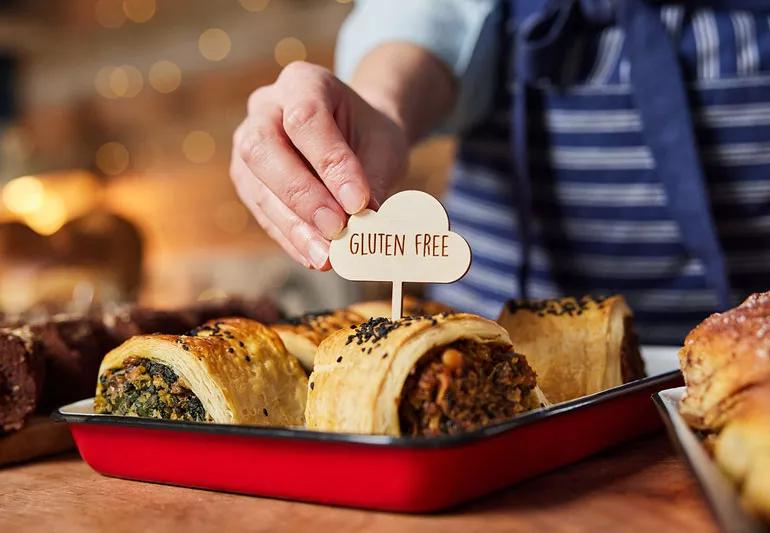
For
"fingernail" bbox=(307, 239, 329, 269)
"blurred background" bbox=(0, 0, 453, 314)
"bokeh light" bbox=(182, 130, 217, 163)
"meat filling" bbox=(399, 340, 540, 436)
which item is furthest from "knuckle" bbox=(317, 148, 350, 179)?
"bokeh light" bbox=(182, 130, 217, 163)

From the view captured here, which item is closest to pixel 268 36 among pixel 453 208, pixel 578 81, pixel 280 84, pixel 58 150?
pixel 58 150

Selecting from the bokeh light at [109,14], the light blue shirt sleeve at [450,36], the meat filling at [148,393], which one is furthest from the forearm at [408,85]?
the bokeh light at [109,14]

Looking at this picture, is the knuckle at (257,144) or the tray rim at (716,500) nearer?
the tray rim at (716,500)

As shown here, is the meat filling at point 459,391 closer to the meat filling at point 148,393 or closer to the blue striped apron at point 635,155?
the meat filling at point 148,393

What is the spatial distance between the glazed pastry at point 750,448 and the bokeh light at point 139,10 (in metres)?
5.64

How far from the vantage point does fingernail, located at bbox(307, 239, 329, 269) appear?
126cm

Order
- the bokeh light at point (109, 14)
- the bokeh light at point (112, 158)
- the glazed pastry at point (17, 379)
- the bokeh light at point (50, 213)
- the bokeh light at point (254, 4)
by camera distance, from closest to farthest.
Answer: the glazed pastry at point (17, 379), the bokeh light at point (254, 4), the bokeh light at point (109, 14), the bokeh light at point (112, 158), the bokeh light at point (50, 213)

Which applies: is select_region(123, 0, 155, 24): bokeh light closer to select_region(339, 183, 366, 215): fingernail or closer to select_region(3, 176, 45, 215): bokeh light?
select_region(3, 176, 45, 215): bokeh light

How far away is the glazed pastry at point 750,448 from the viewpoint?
2.66 feet

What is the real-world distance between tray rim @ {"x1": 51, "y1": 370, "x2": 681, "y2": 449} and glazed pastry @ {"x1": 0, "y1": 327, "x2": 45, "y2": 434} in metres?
0.17

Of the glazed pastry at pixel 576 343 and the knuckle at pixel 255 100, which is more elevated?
the knuckle at pixel 255 100

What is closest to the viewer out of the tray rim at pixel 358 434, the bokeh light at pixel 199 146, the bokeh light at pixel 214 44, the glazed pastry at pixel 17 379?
the tray rim at pixel 358 434

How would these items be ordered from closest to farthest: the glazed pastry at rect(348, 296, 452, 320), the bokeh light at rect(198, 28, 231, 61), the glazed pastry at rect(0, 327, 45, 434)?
the glazed pastry at rect(0, 327, 45, 434), the glazed pastry at rect(348, 296, 452, 320), the bokeh light at rect(198, 28, 231, 61)

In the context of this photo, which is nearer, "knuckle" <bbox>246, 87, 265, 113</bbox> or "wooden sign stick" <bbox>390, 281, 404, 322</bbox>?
"wooden sign stick" <bbox>390, 281, 404, 322</bbox>
